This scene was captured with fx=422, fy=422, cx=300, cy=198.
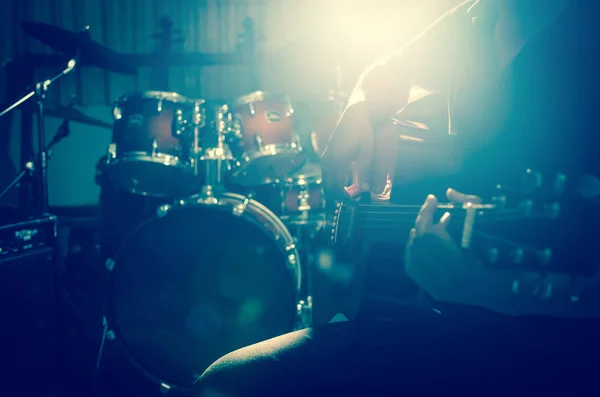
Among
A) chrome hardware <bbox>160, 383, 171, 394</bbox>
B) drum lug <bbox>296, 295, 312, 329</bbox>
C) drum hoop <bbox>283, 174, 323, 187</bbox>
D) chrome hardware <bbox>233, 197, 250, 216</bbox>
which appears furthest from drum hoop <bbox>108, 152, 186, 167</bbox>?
chrome hardware <bbox>160, 383, 171, 394</bbox>

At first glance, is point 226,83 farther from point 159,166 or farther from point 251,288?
point 251,288

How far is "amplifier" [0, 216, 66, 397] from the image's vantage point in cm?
201

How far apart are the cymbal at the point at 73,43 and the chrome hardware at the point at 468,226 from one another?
8.34 ft

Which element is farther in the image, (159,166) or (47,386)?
(159,166)

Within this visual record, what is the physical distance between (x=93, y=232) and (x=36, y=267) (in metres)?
1.72

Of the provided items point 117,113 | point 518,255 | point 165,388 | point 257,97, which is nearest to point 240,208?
point 257,97

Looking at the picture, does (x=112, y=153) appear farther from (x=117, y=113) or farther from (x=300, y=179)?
(x=300, y=179)

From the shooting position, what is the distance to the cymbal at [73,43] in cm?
247

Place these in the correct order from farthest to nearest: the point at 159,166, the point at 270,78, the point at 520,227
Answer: the point at 270,78 < the point at 159,166 < the point at 520,227

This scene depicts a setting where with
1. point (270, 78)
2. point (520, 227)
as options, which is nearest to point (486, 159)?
point (520, 227)

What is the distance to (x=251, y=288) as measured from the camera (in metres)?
2.19

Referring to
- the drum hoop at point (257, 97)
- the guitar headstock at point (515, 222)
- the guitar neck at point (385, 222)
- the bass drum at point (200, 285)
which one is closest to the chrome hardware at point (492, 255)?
the guitar headstock at point (515, 222)

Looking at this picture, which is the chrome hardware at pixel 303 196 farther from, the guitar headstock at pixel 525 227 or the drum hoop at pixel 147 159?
the guitar headstock at pixel 525 227

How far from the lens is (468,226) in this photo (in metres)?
0.87
